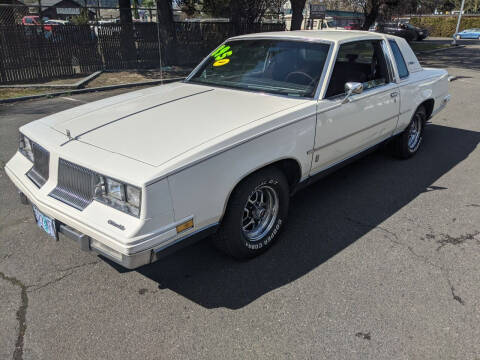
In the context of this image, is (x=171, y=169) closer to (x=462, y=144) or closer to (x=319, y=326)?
(x=319, y=326)

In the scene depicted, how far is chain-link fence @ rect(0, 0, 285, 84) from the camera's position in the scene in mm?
11164

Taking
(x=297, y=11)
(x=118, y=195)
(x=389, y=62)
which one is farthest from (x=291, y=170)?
Result: (x=297, y=11)

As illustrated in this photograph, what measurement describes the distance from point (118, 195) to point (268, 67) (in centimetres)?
219

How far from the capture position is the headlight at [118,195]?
2.31m

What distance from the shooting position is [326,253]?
3332mm

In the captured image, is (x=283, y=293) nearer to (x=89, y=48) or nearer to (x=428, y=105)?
(x=428, y=105)

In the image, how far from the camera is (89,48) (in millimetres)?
12883

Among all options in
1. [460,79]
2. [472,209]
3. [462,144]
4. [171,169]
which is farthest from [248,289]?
[460,79]

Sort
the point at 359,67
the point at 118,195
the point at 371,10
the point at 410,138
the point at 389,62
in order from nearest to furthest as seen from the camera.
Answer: the point at 118,195, the point at 359,67, the point at 389,62, the point at 410,138, the point at 371,10

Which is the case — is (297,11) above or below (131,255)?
above

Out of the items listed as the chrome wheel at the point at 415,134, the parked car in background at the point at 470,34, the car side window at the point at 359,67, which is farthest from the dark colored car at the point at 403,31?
the car side window at the point at 359,67

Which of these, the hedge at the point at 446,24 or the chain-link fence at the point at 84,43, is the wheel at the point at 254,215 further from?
the hedge at the point at 446,24

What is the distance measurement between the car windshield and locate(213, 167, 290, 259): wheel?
93cm

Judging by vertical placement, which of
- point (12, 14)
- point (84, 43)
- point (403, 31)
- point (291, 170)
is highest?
point (12, 14)
